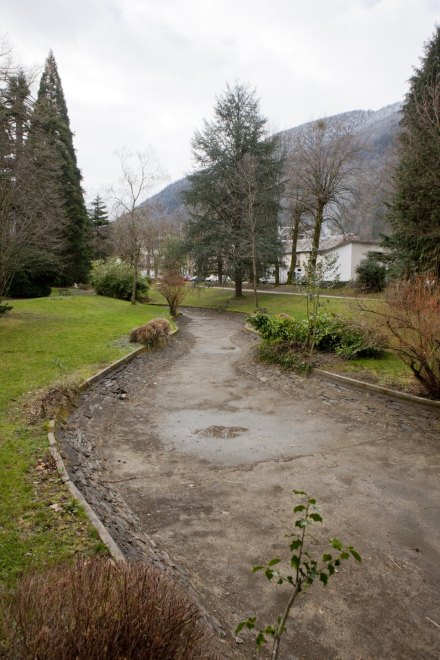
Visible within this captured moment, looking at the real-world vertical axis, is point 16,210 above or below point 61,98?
below

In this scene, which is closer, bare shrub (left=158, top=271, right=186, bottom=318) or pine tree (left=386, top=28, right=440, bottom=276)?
pine tree (left=386, top=28, right=440, bottom=276)

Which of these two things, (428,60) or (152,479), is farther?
(428,60)

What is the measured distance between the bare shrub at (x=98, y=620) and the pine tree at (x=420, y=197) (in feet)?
46.1

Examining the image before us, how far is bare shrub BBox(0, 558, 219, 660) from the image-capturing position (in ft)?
5.51

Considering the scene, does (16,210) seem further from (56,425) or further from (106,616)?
(106,616)

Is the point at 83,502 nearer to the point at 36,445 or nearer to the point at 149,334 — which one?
the point at 36,445

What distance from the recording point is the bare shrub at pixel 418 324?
305 inches

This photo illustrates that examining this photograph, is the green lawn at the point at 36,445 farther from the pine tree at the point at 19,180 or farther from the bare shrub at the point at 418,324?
the bare shrub at the point at 418,324

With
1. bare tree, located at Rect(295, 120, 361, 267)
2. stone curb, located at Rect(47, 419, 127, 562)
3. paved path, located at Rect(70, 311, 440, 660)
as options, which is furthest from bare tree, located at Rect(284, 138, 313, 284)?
stone curb, located at Rect(47, 419, 127, 562)

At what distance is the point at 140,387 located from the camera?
10.3m

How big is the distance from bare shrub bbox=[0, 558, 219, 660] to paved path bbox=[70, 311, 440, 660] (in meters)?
1.38

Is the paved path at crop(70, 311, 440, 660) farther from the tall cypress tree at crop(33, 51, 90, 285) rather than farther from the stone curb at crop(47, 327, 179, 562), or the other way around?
the tall cypress tree at crop(33, 51, 90, 285)

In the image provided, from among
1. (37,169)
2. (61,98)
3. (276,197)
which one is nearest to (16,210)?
(37,169)

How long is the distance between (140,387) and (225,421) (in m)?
3.18
